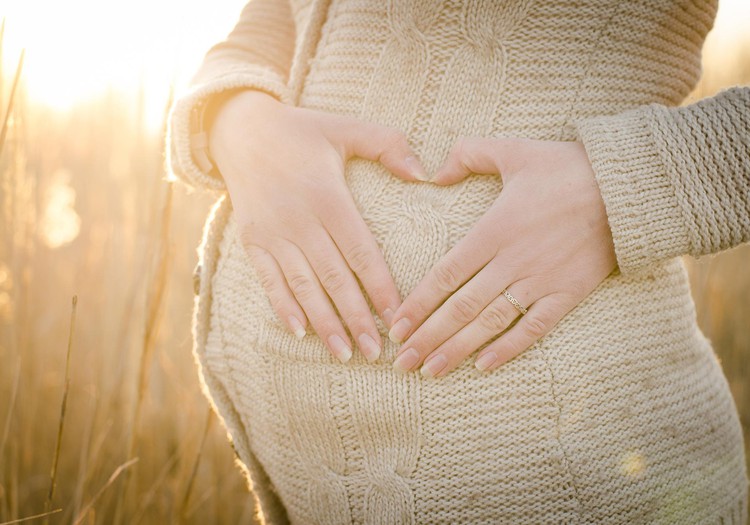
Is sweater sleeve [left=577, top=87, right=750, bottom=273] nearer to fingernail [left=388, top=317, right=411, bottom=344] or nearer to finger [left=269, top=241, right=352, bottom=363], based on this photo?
fingernail [left=388, top=317, right=411, bottom=344]

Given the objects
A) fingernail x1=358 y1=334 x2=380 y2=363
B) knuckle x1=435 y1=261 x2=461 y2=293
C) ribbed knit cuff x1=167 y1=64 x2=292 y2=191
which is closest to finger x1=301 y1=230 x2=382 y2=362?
fingernail x1=358 y1=334 x2=380 y2=363

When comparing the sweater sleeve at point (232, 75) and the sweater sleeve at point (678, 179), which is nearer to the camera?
the sweater sleeve at point (678, 179)

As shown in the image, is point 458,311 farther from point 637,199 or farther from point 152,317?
point 152,317

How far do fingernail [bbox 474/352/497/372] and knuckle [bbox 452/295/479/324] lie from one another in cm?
6

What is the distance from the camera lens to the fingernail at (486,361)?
2.43 ft

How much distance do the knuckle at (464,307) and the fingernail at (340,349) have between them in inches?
6.4

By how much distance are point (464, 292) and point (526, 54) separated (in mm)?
380

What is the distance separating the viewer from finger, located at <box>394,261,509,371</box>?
2.45 feet

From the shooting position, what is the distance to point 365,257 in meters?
0.79

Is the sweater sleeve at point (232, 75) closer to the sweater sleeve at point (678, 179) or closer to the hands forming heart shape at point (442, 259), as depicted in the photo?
the hands forming heart shape at point (442, 259)

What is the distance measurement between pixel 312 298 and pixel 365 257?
0.11 metres

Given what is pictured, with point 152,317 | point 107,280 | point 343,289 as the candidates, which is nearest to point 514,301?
point 343,289

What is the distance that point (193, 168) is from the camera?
102 cm

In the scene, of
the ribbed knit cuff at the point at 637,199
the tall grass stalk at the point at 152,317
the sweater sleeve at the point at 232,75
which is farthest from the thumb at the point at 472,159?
the tall grass stalk at the point at 152,317
